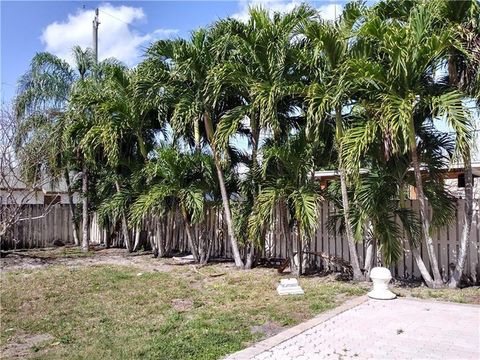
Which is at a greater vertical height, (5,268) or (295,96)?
(295,96)

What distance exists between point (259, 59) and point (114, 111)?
13.6ft

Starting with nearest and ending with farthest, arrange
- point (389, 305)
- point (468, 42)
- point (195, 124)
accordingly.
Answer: point (389, 305)
point (468, 42)
point (195, 124)

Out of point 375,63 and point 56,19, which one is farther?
point 56,19

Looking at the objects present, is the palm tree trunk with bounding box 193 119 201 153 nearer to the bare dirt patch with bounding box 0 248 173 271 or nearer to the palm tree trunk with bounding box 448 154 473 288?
the bare dirt patch with bounding box 0 248 173 271

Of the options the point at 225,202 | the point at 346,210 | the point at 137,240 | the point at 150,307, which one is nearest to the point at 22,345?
the point at 150,307

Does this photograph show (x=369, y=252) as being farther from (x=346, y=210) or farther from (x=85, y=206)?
(x=85, y=206)

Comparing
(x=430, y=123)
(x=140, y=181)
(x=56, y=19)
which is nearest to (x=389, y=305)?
(x=430, y=123)

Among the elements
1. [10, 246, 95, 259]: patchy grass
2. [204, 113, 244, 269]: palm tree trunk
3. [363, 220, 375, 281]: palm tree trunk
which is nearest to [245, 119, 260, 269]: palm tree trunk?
[204, 113, 244, 269]: palm tree trunk

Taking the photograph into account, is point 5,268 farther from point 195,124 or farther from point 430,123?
point 430,123

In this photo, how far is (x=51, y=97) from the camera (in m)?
12.5

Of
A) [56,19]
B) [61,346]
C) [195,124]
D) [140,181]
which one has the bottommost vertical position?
[61,346]

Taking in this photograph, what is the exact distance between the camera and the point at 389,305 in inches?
234

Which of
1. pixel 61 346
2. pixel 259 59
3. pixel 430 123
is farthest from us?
pixel 259 59

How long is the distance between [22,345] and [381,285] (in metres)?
4.57
